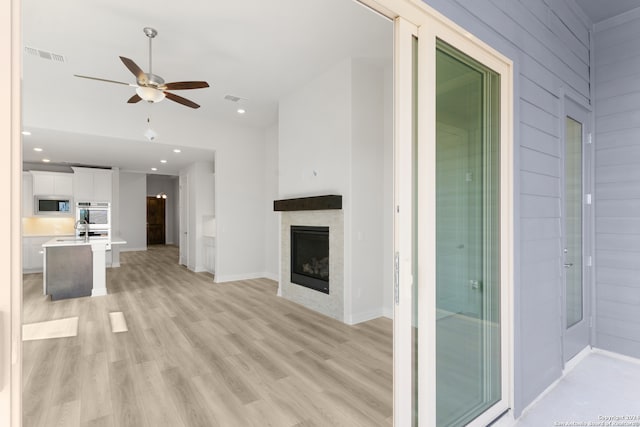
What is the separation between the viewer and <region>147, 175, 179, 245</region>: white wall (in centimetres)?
1405

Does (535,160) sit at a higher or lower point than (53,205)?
higher

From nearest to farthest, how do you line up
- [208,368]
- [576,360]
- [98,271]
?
1. [208,368]
2. [576,360]
3. [98,271]

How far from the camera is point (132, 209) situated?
449 inches

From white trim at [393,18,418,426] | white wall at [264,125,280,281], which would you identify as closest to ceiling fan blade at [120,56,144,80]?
white trim at [393,18,418,426]

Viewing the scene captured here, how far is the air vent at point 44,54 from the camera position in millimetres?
3582

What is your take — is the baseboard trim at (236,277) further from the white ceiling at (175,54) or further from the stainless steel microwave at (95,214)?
the stainless steel microwave at (95,214)

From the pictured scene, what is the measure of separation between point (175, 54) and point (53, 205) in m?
6.62

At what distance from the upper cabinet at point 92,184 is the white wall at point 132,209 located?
2950mm

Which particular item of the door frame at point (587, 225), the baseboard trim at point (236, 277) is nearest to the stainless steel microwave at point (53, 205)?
the baseboard trim at point (236, 277)

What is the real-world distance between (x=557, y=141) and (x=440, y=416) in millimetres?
2273

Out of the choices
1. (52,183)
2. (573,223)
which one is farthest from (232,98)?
(52,183)

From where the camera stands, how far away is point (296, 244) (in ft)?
16.5

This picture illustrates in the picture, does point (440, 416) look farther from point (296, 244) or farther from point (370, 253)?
point (296, 244)

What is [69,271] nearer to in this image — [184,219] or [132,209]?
[184,219]
